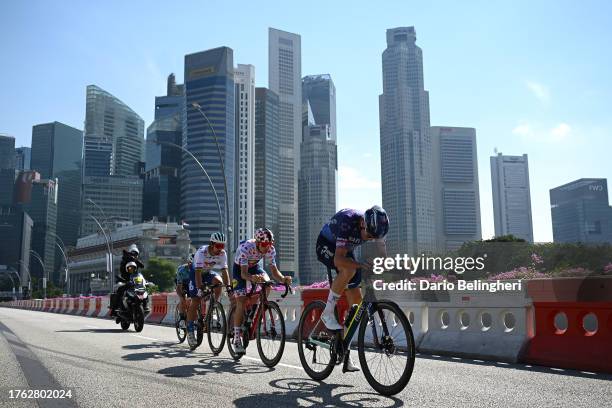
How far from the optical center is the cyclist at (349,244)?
5371mm

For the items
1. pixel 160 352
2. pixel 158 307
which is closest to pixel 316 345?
pixel 160 352

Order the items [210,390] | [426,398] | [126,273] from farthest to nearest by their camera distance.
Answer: [126,273]
[210,390]
[426,398]

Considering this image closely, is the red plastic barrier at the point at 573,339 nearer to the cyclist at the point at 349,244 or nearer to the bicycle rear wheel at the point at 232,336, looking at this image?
the cyclist at the point at 349,244

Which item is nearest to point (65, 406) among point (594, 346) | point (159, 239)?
point (594, 346)

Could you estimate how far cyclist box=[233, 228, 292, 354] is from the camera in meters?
7.80

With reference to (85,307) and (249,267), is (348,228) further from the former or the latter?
(85,307)

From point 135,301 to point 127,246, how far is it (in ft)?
501

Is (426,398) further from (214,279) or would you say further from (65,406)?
(214,279)

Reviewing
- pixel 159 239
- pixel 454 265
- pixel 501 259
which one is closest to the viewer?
pixel 454 265

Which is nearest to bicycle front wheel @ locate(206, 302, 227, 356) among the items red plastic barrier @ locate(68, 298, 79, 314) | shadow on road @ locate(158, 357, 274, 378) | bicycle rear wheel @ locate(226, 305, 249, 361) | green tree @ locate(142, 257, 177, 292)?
bicycle rear wheel @ locate(226, 305, 249, 361)

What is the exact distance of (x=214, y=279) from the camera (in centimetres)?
967

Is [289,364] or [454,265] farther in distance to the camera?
[454,265]

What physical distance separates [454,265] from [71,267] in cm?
15915

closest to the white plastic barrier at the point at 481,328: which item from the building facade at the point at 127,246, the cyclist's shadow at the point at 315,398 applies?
the cyclist's shadow at the point at 315,398
